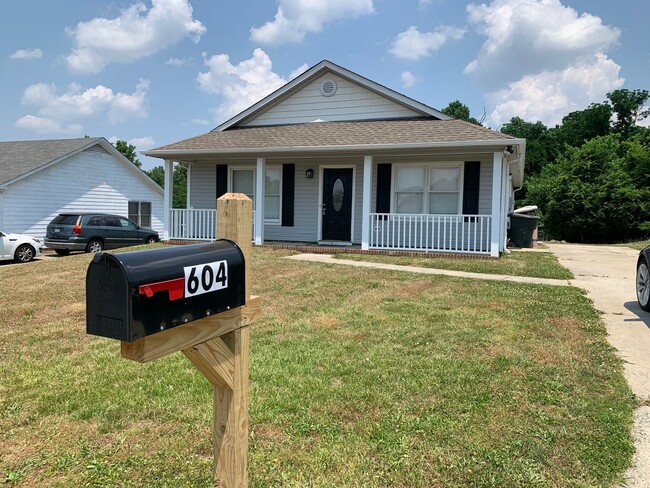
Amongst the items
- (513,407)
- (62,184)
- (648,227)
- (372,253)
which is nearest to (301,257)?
(372,253)

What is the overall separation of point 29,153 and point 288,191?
46.9ft

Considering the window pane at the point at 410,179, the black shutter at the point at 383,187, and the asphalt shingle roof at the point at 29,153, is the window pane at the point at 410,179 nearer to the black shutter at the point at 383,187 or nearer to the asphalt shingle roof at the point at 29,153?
the black shutter at the point at 383,187

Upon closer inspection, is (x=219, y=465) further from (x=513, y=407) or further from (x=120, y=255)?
(x=513, y=407)

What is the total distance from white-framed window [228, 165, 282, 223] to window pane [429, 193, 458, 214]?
174 inches

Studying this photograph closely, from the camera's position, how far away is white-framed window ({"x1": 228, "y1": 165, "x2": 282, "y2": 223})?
14258 millimetres

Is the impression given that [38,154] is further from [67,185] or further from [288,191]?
[288,191]

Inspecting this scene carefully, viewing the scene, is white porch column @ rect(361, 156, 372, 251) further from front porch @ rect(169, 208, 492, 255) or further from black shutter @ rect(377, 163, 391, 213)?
black shutter @ rect(377, 163, 391, 213)

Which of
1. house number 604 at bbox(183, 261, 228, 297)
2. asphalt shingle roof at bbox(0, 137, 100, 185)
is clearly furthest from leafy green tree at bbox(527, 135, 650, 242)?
house number 604 at bbox(183, 261, 228, 297)

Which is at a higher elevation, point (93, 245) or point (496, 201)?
point (496, 201)

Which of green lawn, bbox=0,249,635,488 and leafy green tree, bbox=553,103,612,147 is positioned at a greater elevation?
leafy green tree, bbox=553,103,612,147

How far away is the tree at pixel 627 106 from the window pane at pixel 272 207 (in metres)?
47.3

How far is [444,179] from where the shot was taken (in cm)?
1244

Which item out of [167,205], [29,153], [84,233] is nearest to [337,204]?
[167,205]

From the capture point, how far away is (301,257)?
1066 cm
